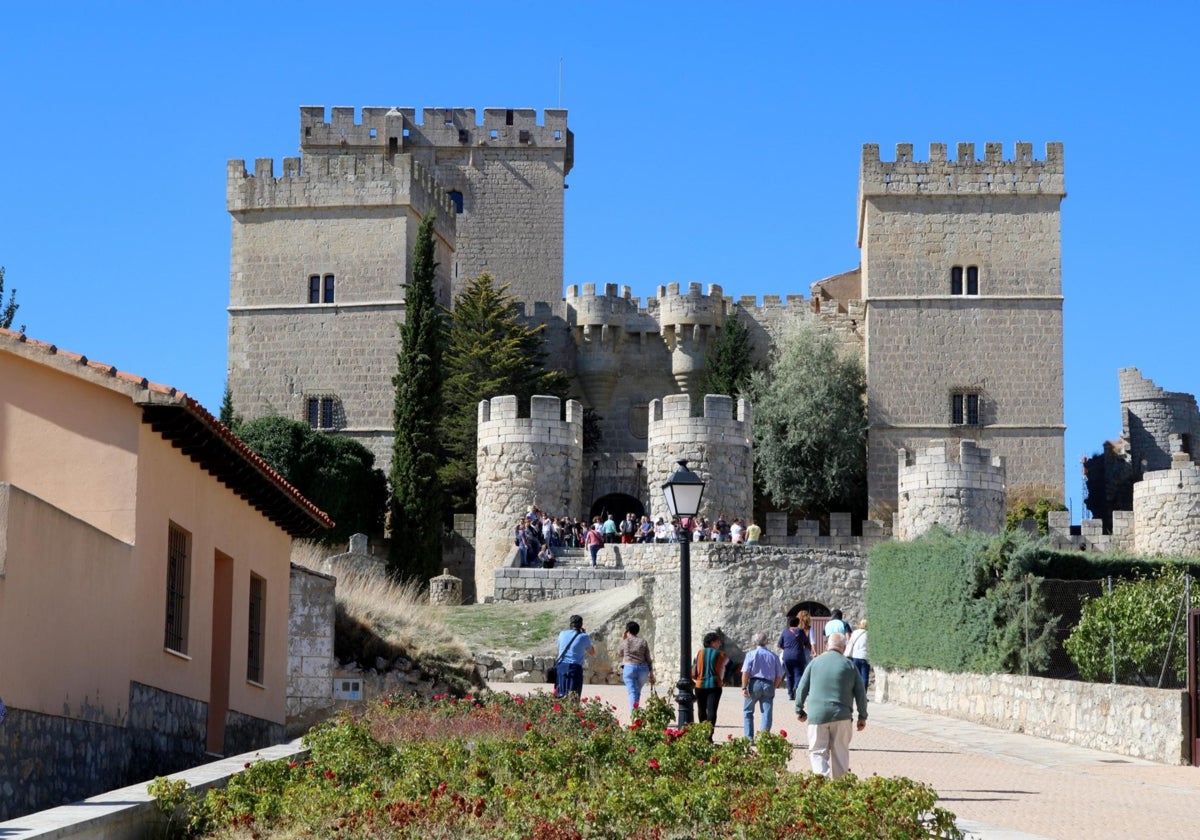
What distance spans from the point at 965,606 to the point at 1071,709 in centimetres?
371

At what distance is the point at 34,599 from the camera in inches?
479

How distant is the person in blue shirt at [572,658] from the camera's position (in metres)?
19.5

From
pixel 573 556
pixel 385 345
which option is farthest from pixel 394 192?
pixel 573 556

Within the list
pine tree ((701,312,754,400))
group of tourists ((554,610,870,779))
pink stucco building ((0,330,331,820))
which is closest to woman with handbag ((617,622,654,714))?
group of tourists ((554,610,870,779))

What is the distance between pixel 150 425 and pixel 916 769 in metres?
7.06

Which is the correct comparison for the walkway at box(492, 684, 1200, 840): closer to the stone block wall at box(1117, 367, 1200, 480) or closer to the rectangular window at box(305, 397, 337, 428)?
the rectangular window at box(305, 397, 337, 428)

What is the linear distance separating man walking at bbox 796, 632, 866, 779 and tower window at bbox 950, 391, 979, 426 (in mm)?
Answer: 33553

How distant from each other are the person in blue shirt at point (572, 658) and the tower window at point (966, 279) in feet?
97.6

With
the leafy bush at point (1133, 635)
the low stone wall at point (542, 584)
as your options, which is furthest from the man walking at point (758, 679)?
the low stone wall at point (542, 584)

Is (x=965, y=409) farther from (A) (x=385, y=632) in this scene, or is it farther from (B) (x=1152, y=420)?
(A) (x=385, y=632)

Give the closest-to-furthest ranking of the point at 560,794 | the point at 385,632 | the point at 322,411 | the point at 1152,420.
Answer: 1. the point at 560,794
2. the point at 385,632
3. the point at 322,411
4. the point at 1152,420

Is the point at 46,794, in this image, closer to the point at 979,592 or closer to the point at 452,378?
the point at 979,592

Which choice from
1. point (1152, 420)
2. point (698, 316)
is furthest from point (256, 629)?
point (1152, 420)

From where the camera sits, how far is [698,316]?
51656mm
